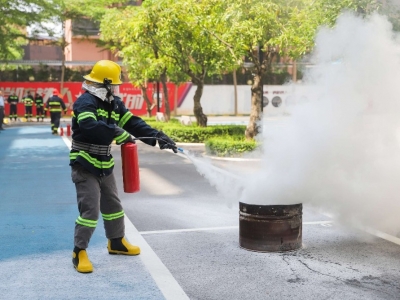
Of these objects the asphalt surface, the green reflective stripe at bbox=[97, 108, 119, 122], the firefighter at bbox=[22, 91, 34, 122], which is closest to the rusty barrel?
the asphalt surface

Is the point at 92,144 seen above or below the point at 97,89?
below

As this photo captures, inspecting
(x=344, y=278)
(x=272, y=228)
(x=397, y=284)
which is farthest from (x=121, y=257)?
(x=397, y=284)

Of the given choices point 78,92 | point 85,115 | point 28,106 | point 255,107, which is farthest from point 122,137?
point 78,92

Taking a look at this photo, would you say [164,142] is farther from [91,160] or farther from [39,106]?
[39,106]

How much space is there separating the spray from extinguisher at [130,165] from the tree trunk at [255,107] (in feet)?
36.4

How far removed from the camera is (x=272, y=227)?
223 inches

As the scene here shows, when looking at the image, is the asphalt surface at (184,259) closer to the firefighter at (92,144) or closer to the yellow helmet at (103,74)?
the firefighter at (92,144)

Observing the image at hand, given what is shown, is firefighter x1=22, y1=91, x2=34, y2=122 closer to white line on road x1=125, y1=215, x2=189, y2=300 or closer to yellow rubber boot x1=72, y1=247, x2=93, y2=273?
white line on road x1=125, y1=215, x2=189, y2=300

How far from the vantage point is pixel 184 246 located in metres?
A: 6.08

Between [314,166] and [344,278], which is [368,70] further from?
[344,278]

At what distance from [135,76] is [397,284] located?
22.6 m

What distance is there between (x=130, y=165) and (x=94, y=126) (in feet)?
2.06

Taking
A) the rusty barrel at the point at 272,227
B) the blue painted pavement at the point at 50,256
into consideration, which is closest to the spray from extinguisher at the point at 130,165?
the blue painted pavement at the point at 50,256

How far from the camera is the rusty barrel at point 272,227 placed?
5.65 m
